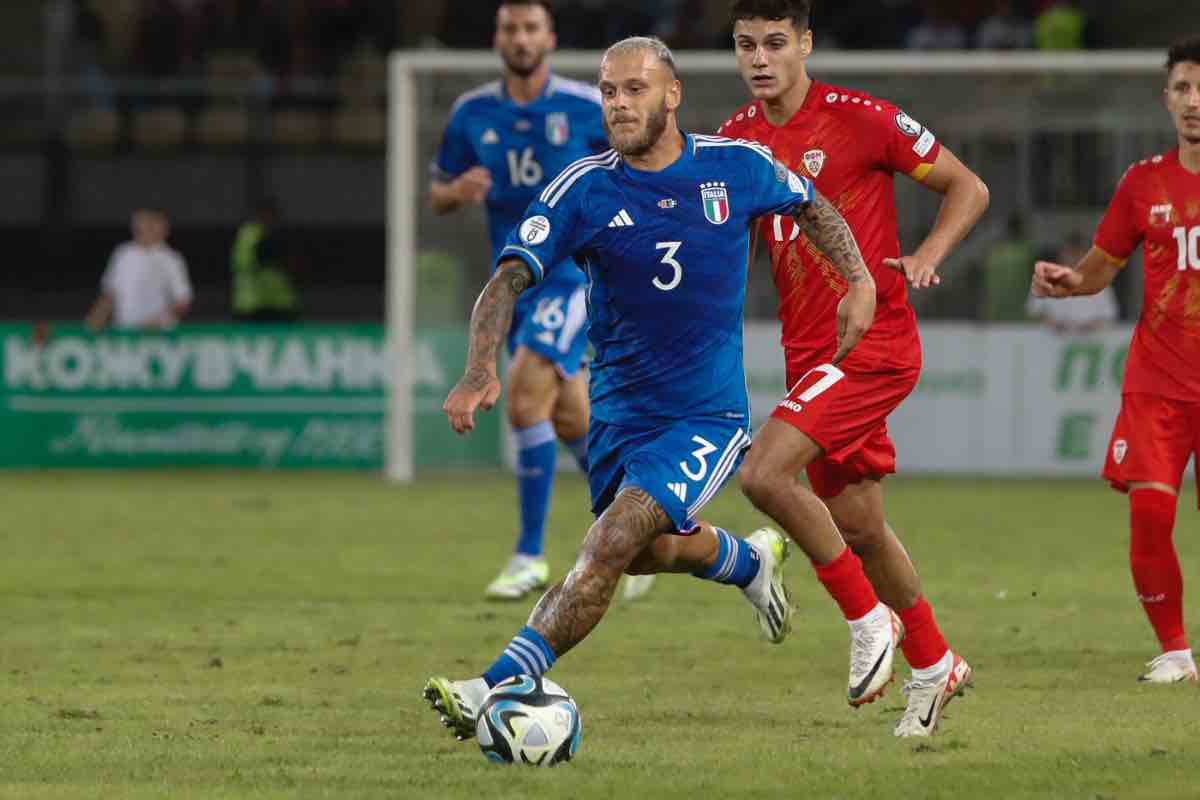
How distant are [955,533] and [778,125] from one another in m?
6.95

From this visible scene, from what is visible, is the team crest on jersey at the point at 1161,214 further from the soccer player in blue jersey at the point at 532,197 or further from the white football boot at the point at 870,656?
the soccer player in blue jersey at the point at 532,197

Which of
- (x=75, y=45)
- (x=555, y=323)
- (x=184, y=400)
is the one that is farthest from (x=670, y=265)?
(x=75, y=45)

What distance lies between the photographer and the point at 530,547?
1054 centimetres

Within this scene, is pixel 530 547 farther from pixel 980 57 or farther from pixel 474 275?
pixel 980 57

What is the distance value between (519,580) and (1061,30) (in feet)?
44.3

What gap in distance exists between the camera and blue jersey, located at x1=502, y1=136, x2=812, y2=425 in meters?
6.38

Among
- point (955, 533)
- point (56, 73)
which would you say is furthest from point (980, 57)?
point (56, 73)

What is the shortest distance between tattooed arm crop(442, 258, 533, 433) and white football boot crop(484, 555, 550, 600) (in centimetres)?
416

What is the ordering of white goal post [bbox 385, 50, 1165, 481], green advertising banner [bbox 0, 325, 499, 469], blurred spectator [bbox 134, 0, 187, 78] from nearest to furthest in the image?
white goal post [bbox 385, 50, 1165, 481]
green advertising banner [bbox 0, 325, 499, 469]
blurred spectator [bbox 134, 0, 187, 78]

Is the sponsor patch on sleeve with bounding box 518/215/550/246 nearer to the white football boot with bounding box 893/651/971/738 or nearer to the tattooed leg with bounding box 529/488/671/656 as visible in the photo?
the tattooed leg with bounding box 529/488/671/656

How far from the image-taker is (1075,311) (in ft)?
60.2

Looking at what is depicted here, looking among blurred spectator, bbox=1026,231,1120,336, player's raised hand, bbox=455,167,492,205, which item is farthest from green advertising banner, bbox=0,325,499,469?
player's raised hand, bbox=455,167,492,205

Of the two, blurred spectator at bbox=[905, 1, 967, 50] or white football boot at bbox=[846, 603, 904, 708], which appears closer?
white football boot at bbox=[846, 603, 904, 708]

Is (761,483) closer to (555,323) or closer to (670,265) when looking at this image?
(670,265)
